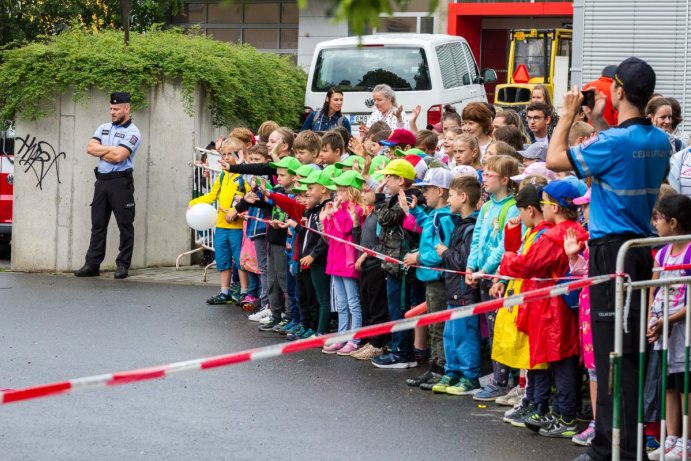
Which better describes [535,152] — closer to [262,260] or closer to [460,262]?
[460,262]

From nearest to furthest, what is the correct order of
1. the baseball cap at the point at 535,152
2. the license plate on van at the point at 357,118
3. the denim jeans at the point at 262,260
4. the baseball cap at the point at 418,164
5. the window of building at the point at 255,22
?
the baseball cap at the point at 535,152 → the baseball cap at the point at 418,164 → the denim jeans at the point at 262,260 → the license plate on van at the point at 357,118 → the window of building at the point at 255,22

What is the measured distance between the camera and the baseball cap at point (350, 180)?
10953 mm

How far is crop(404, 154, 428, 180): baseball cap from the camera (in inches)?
420

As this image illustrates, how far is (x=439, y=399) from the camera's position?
928 cm

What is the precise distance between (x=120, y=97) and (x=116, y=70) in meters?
0.71

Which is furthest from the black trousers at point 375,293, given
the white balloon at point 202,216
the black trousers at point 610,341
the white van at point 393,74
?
the white van at point 393,74

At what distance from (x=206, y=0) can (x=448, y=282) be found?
26656mm

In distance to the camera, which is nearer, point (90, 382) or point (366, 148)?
point (90, 382)

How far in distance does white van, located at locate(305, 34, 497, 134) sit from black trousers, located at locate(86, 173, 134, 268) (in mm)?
3616

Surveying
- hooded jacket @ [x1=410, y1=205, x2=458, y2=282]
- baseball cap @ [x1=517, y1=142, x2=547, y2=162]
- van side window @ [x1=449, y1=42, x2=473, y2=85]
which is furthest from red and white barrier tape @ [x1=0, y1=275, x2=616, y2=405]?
van side window @ [x1=449, y1=42, x2=473, y2=85]

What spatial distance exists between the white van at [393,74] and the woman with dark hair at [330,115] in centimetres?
169

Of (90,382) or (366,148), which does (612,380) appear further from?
(366,148)

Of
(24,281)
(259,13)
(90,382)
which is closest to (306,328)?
(24,281)

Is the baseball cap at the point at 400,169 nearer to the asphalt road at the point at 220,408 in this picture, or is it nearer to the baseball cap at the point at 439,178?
the baseball cap at the point at 439,178
